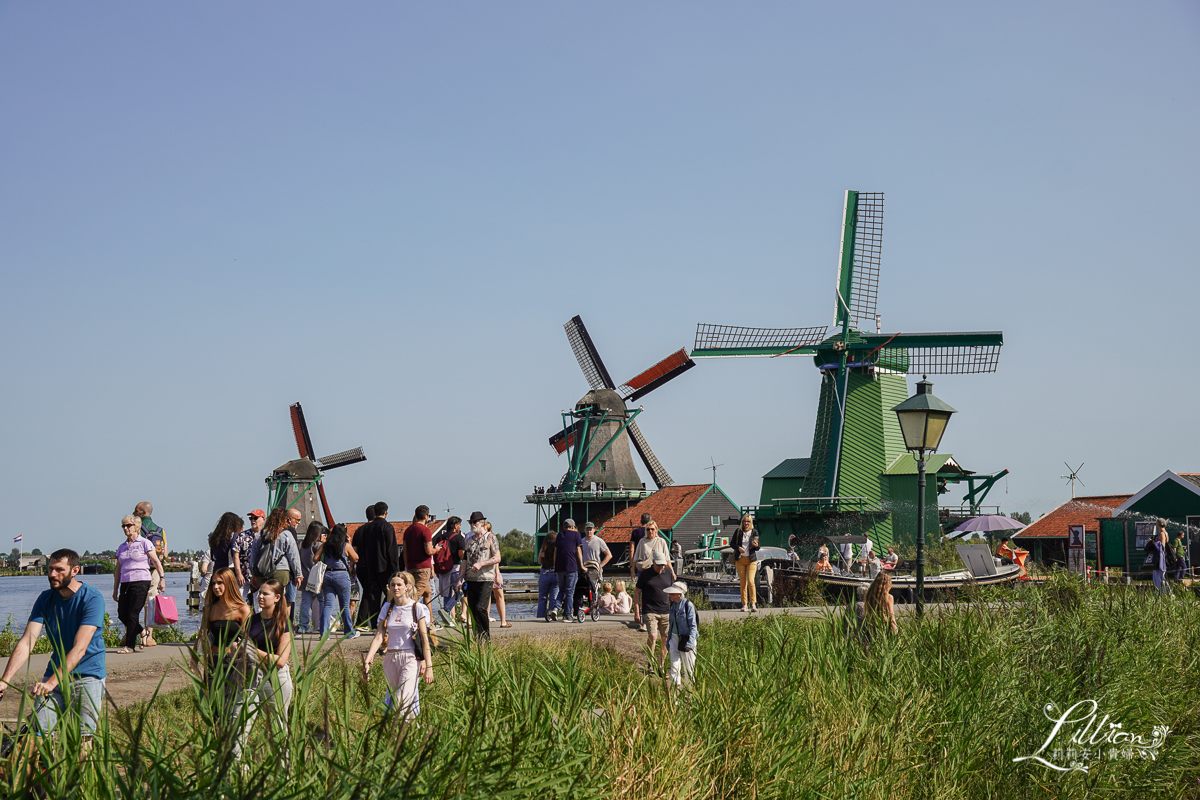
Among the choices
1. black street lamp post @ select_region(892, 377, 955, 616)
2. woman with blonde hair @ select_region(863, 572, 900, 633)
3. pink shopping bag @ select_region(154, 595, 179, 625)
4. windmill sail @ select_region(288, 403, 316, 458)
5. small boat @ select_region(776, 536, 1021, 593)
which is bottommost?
small boat @ select_region(776, 536, 1021, 593)

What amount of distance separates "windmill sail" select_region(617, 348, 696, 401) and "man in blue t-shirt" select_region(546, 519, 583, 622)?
32824 millimetres

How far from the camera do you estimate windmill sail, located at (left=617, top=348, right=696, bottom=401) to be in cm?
4631

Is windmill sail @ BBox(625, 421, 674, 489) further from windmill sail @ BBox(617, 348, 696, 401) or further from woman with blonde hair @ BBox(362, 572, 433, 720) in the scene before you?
woman with blonde hair @ BBox(362, 572, 433, 720)

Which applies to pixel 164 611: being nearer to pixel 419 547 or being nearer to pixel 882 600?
pixel 419 547

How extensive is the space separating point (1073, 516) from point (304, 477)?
3469cm

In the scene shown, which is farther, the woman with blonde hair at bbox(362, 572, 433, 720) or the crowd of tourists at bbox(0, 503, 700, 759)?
the woman with blonde hair at bbox(362, 572, 433, 720)

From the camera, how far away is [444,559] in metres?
12.6

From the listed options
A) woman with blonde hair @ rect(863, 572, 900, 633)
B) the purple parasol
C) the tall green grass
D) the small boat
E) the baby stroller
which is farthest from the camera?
the purple parasol

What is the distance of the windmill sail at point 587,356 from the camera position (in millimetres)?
49875

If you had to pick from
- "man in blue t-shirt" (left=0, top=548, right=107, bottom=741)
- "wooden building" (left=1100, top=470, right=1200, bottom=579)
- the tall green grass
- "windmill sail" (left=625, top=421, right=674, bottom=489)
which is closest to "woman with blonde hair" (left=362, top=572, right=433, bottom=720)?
the tall green grass

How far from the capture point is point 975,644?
8.38 meters

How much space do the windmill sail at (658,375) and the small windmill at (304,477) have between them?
50.3ft

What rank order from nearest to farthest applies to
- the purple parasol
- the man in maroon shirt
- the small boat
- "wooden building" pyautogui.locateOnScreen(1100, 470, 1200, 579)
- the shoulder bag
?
the man in maroon shirt, the shoulder bag, the small boat, "wooden building" pyautogui.locateOnScreen(1100, 470, 1200, 579), the purple parasol

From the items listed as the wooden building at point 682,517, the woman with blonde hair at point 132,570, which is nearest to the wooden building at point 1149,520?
the wooden building at point 682,517
